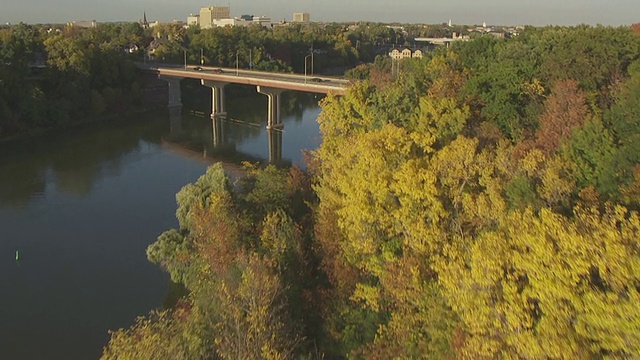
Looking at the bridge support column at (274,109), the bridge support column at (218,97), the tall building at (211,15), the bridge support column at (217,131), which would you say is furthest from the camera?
the tall building at (211,15)

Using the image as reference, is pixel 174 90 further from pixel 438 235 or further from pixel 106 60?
pixel 438 235

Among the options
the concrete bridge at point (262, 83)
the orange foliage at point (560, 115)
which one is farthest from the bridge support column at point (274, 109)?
the orange foliage at point (560, 115)

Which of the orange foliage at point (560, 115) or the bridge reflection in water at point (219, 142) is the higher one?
the orange foliage at point (560, 115)

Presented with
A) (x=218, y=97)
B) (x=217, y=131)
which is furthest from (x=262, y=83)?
(x=218, y=97)

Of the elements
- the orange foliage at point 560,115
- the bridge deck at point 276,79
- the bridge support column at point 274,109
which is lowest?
the bridge support column at point 274,109

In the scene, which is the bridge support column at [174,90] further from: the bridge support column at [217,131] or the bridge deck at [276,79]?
the bridge support column at [217,131]

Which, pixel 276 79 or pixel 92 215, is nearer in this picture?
pixel 92 215

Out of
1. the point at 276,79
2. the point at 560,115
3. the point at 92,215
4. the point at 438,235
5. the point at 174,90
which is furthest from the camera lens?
the point at 174,90

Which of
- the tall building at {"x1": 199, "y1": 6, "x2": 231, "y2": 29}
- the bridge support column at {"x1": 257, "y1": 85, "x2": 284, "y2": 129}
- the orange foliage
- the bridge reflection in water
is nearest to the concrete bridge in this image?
the bridge support column at {"x1": 257, "y1": 85, "x2": 284, "y2": 129}
